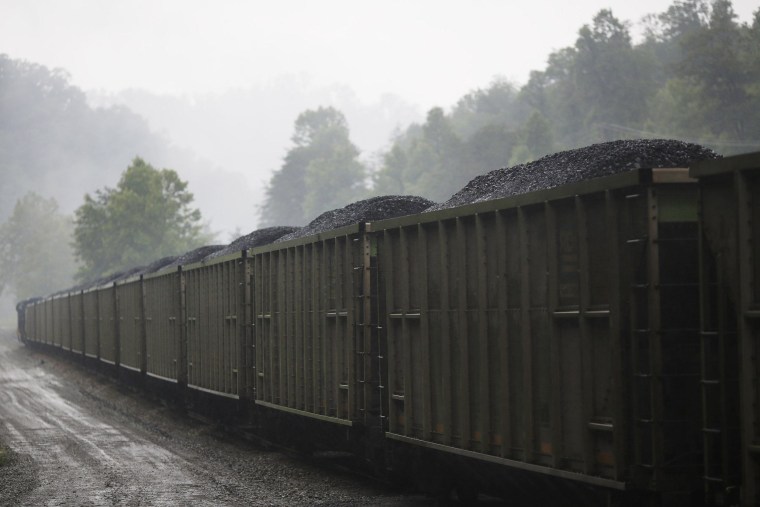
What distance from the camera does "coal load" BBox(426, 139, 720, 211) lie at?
9258mm

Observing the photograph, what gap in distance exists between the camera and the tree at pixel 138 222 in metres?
87.1

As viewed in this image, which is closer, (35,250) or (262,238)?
(262,238)

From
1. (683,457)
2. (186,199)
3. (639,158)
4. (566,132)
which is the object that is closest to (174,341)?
(639,158)

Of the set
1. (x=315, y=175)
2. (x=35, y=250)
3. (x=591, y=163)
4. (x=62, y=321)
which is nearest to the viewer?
(x=591, y=163)

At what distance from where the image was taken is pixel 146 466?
16.1m

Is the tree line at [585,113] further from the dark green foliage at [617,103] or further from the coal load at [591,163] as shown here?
the coal load at [591,163]

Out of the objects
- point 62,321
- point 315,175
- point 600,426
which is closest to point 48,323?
point 62,321

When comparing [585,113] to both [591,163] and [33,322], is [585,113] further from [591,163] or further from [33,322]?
[591,163]

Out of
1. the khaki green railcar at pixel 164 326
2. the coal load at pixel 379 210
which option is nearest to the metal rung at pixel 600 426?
the coal load at pixel 379 210

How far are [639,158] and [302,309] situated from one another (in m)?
6.85

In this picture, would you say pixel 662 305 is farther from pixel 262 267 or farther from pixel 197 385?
pixel 197 385

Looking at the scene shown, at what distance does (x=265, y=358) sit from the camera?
1698 cm

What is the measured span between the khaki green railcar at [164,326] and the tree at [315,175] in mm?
101098

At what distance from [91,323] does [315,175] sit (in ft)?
316
